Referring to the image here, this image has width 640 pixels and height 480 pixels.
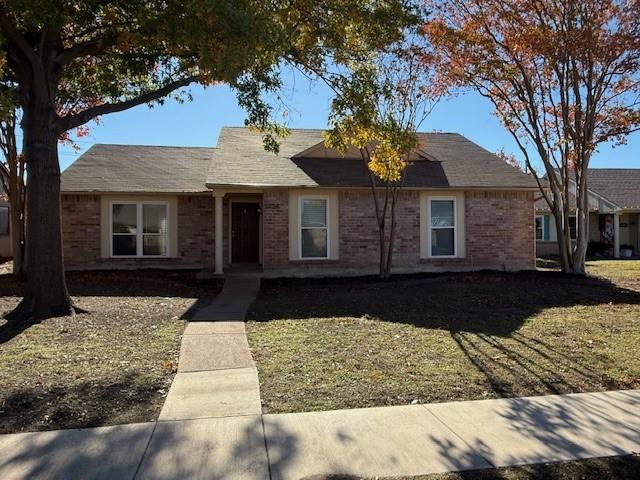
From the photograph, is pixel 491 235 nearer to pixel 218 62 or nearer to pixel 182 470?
pixel 218 62

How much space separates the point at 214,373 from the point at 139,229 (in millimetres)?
11593

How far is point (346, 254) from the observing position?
15.4 m

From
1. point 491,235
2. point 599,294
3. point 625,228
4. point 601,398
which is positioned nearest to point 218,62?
point 601,398

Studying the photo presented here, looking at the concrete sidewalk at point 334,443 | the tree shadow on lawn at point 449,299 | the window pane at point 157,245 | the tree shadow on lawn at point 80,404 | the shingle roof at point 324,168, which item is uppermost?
the shingle roof at point 324,168

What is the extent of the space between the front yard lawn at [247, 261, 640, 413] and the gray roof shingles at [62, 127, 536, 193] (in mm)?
3868

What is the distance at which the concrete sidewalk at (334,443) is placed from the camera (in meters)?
3.69

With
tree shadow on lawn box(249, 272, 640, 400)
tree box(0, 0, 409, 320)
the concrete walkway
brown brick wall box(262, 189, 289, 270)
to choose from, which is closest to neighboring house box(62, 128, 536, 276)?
brown brick wall box(262, 189, 289, 270)

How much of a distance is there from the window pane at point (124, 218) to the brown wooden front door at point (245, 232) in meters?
3.02

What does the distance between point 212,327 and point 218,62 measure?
3983mm

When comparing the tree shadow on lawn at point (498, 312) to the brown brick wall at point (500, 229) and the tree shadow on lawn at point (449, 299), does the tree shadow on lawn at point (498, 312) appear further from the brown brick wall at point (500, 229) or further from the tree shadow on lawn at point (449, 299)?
the brown brick wall at point (500, 229)

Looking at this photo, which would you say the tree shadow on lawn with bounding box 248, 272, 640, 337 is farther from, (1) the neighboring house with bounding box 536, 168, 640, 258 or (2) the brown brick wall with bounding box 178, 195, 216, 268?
(1) the neighboring house with bounding box 536, 168, 640, 258

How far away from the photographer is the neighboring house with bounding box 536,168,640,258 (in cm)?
2750

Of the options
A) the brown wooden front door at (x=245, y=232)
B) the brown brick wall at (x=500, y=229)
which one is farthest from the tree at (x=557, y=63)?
the brown wooden front door at (x=245, y=232)

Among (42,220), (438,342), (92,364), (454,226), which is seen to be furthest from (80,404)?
(454,226)
